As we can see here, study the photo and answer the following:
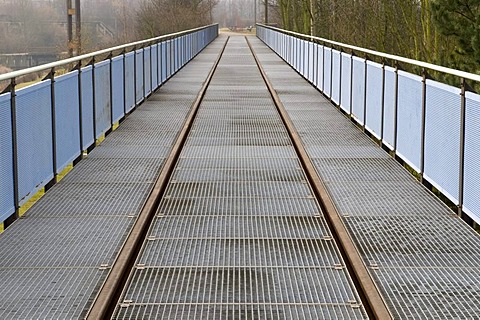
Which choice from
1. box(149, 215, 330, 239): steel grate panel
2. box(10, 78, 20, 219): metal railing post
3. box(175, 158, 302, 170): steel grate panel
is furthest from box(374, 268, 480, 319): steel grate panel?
box(175, 158, 302, 170): steel grate panel

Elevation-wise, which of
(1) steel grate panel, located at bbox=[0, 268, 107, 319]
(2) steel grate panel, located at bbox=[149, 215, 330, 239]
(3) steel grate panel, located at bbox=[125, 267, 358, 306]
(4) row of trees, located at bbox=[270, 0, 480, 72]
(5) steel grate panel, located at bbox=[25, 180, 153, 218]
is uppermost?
(4) row of trees, located at bbox=[270, 0, 480, 72]

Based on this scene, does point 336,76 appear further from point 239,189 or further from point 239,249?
point 239,249

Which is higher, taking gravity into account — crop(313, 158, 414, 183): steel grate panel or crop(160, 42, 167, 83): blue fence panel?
crop(160, 42, 167, 83): blue fence panel

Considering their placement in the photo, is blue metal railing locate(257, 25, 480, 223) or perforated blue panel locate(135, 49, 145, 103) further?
perforated blue panel locate(135, 49, 145, 103)

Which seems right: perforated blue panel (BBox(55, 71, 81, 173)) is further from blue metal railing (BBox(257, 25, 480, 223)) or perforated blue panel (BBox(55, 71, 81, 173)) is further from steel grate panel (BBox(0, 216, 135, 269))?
blue metal railing (BBox(257, 25, 480, 223))

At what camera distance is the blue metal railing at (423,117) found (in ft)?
27.3

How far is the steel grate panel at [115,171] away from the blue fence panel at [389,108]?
3048 millimetres

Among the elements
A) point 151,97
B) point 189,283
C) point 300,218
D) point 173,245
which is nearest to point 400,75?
point 300,218

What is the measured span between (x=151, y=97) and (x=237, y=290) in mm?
14626

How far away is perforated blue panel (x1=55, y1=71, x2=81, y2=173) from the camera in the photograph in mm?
10430

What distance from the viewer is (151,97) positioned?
67.9ft

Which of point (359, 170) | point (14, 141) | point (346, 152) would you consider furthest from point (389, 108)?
point (14, 141)

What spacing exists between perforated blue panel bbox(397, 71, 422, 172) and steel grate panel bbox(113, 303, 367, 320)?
4855 millimetres

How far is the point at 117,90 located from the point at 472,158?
8370 millimetres
